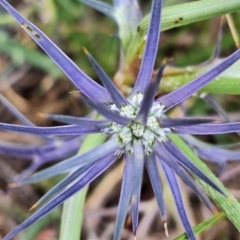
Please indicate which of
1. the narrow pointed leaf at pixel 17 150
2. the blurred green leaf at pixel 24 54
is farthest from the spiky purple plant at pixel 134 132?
the blurred green leaf at pixel 24 54

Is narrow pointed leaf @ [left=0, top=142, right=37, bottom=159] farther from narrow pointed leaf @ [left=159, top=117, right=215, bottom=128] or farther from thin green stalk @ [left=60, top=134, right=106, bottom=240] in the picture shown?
narrow pointed leaf @ [left=159, top=117, right=215, bottom=128]

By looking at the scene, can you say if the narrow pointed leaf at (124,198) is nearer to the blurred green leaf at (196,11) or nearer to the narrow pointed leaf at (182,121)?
the narrow pointed leaf at (182,121)

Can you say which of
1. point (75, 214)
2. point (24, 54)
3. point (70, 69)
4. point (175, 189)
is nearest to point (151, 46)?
point (70, 69)

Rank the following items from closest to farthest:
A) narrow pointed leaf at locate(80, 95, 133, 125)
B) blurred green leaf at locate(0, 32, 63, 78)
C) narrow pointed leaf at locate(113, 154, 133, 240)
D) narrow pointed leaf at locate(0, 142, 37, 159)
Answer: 1. narrow pointed leaf at locate(80, 95, 133, 125)
2. narrow pointed leaf at locate(113, 154, 133, 240)
3. narrow pointed leaf at locate(0, 142, 37, 159)
4. blurred green leaf at locate(0, 32, 63, 78)

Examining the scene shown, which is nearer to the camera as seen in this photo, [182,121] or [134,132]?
[182,121]

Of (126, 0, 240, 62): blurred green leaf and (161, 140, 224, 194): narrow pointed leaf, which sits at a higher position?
(126, 0, 240, 62): blurred green leaf

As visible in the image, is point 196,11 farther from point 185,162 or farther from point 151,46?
point 185,162

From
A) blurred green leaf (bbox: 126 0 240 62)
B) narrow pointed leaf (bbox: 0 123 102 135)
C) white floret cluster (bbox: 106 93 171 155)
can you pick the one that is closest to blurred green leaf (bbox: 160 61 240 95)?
blurred green leaf (bbox: 126 0 240 62)
